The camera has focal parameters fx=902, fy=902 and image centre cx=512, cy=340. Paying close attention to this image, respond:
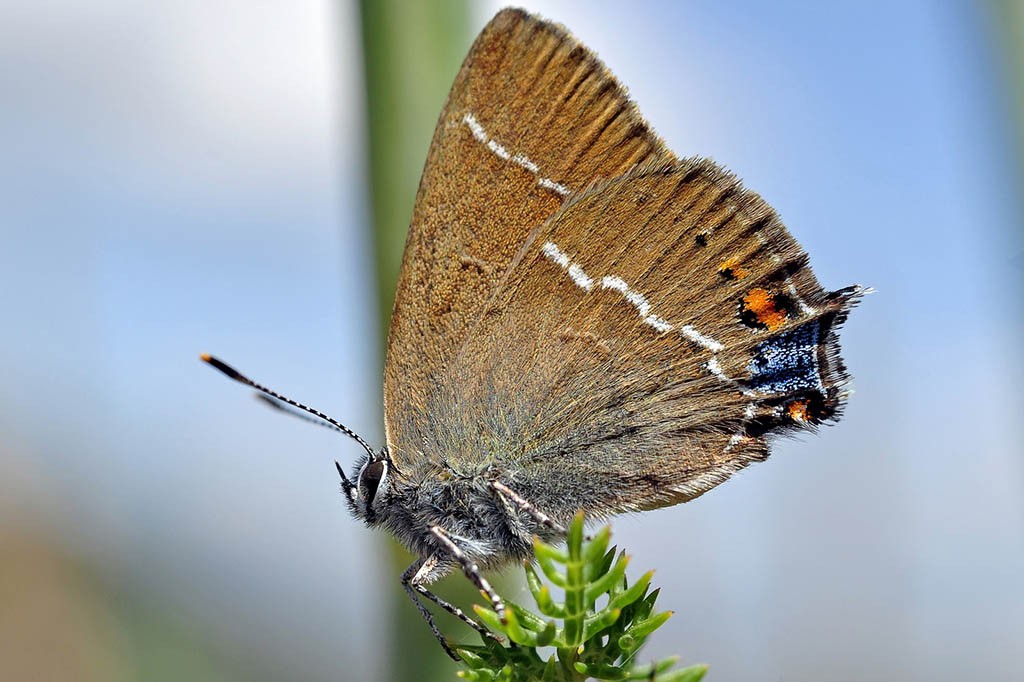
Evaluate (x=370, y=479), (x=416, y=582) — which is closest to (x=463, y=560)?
(x=416, y=582)

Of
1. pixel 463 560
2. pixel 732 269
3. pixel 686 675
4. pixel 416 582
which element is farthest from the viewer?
pixel 732 269

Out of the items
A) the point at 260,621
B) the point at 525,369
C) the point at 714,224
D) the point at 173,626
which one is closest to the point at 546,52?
the point at 714,224

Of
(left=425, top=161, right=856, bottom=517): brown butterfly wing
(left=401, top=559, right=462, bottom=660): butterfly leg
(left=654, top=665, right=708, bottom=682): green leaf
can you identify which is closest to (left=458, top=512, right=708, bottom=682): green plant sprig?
(left=654, top=665, right=708, bottom=682): green leaf

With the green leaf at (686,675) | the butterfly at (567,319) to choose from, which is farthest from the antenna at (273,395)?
the green leaf at (686,675)

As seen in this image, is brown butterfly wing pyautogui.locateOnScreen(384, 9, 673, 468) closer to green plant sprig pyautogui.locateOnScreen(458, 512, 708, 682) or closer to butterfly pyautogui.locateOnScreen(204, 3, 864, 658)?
butterfly pyautogui.locateOnScreen(204, 3, 864, 658)

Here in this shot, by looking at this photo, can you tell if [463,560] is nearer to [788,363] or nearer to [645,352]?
[645,352]

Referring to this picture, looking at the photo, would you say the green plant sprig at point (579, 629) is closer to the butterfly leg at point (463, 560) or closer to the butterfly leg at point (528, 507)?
the butterfly leg at point (463, 560)

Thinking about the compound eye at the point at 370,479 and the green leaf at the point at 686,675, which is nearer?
the green leaf at the point at 686,675

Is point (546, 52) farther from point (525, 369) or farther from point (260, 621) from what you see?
point (260, 621)
